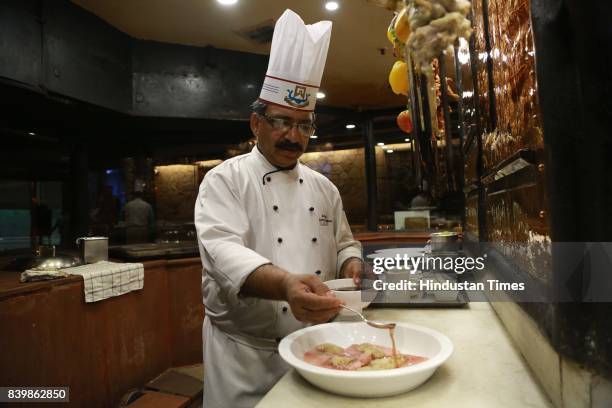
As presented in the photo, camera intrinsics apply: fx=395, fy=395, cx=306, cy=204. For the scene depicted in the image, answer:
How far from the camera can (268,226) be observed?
6.57 ft

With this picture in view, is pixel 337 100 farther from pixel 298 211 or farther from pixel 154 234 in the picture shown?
pixel 298 211

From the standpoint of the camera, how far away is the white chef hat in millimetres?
2061

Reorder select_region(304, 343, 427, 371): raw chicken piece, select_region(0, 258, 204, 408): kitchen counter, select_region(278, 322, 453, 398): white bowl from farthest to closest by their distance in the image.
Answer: select_region(0, 258, 204, 408): kitchen counter, select_region(304, 343, 427, 371): raw chicken piece, select_region(278, 322, 453, 398): white bowl

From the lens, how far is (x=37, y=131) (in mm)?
5289

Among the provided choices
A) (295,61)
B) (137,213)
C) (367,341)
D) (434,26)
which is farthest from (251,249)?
(137,213)

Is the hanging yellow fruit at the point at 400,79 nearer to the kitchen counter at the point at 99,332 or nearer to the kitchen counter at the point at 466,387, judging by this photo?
the kitchen counter at the point at 466,387

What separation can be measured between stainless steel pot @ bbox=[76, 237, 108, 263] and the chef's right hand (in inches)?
118

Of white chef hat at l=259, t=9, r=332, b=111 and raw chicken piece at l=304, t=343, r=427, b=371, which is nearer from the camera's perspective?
raw chicken piece at l=304, t=343, r=427, b=371

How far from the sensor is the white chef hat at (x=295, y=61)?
206 cm

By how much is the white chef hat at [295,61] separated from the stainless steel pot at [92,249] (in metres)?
2.50

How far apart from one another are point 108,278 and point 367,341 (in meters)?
2.68

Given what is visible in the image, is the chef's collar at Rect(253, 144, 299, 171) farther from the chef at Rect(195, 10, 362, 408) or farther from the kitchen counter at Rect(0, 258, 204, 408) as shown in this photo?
the kitchen counter at Rect(0, 258, 204, 408)

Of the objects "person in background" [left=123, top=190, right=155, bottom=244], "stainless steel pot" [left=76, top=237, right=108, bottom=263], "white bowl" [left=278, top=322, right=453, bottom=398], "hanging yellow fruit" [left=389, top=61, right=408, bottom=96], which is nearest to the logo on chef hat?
"hanging yellow fruit" [left=389, top=61, right=408, bottom=96]

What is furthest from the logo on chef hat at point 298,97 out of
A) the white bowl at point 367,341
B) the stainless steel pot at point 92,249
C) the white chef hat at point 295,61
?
the stainless steel pot at point 92,249
